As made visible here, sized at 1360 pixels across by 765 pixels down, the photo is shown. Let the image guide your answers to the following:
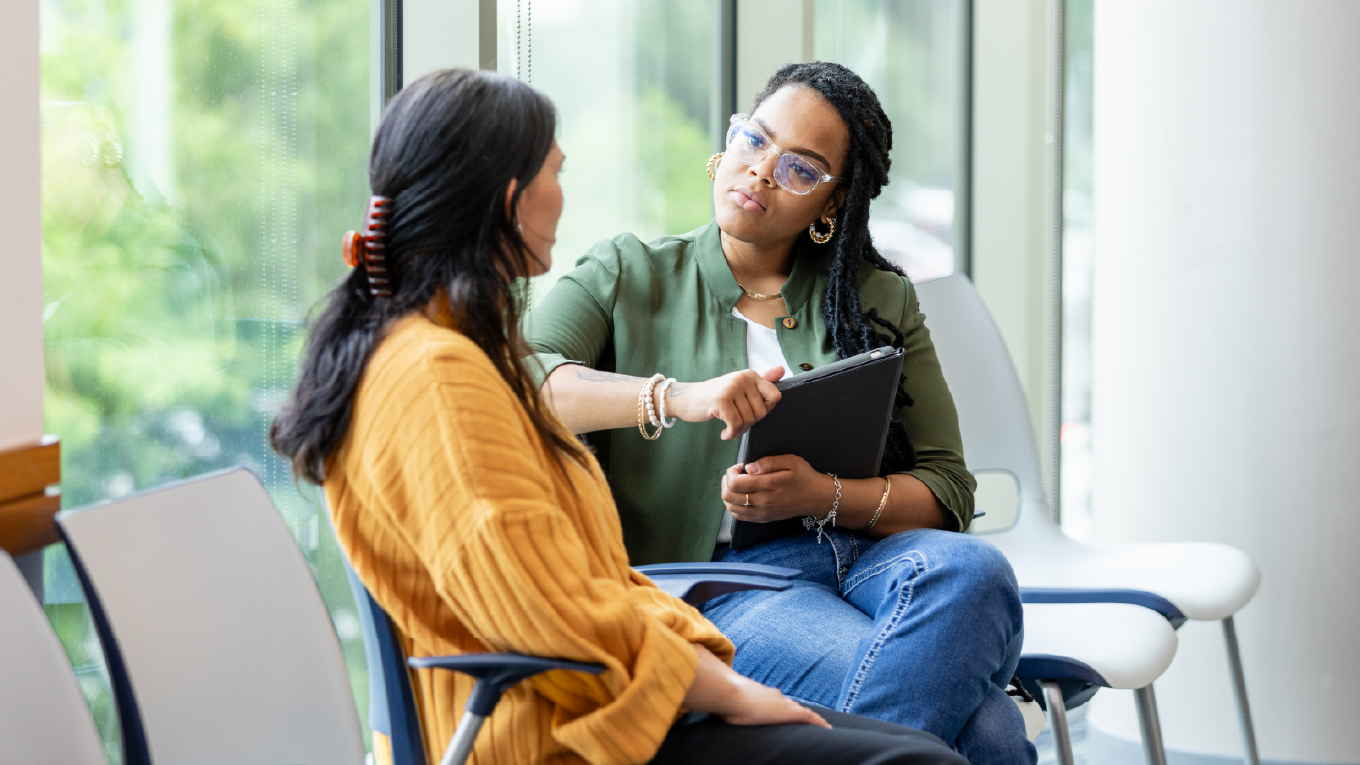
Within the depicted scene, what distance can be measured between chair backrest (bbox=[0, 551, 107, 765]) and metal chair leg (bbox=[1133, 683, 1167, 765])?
1641mm

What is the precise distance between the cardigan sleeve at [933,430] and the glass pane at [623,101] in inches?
31.1

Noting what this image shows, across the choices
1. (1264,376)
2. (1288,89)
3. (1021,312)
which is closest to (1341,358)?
(1264,376)

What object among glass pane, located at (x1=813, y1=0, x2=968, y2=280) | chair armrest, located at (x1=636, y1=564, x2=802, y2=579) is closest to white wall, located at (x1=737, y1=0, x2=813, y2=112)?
glass pane, located at (x1=813, y1=0, x2=968, y2=280)

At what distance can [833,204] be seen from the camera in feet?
6.35

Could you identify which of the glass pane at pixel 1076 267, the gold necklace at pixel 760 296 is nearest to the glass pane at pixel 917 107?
the glass pane at pixel 1076 267

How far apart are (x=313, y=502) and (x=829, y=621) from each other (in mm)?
955

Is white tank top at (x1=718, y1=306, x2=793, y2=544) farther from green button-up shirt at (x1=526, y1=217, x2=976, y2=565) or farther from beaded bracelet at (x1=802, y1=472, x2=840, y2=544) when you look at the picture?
beaded bracelet at (x1=802, y1=472, x2=840, y2=544)

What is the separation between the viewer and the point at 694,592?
4.25ft

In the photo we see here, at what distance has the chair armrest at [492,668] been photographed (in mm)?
978

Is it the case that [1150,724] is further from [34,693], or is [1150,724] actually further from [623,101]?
[34,693]

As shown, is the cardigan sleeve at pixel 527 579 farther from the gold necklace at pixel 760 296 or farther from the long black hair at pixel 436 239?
the gold necklace at pixel 760 296

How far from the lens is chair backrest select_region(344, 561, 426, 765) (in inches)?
42.4

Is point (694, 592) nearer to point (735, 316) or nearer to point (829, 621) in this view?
point (829, 621)

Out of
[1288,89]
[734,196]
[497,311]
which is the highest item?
[1288,89]
